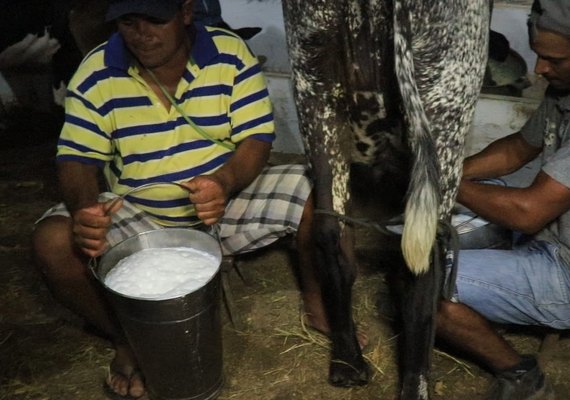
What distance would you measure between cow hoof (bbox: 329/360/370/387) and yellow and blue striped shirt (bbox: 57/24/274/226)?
89 cm

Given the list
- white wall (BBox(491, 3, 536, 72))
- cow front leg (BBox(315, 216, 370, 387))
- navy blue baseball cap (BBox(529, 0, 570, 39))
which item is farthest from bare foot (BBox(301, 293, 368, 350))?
white wall (BBox(491, 3, 536, 72))

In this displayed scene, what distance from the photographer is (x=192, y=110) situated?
247cm

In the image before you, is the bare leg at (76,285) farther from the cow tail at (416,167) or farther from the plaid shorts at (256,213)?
the cow tail at (416,167)

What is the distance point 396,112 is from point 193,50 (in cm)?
85

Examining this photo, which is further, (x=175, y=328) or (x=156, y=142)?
(x=156, y=142)

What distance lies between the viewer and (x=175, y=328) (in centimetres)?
210

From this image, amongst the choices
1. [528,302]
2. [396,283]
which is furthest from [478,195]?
[396,283]

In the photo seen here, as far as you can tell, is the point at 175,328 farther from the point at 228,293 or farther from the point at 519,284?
the point at 519,284

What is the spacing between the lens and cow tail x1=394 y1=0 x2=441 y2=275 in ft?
5.79

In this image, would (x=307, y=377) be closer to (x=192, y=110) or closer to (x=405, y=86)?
(x=192, y=110)

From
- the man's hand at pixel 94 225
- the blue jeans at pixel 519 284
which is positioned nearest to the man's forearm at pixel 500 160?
the blue jeans at pixel 519 284

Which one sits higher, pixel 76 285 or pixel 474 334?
pixel 76 285

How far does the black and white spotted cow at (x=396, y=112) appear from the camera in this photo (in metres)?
1.81

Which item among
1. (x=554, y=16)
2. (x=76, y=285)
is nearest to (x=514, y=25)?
(x=554, y=16)
